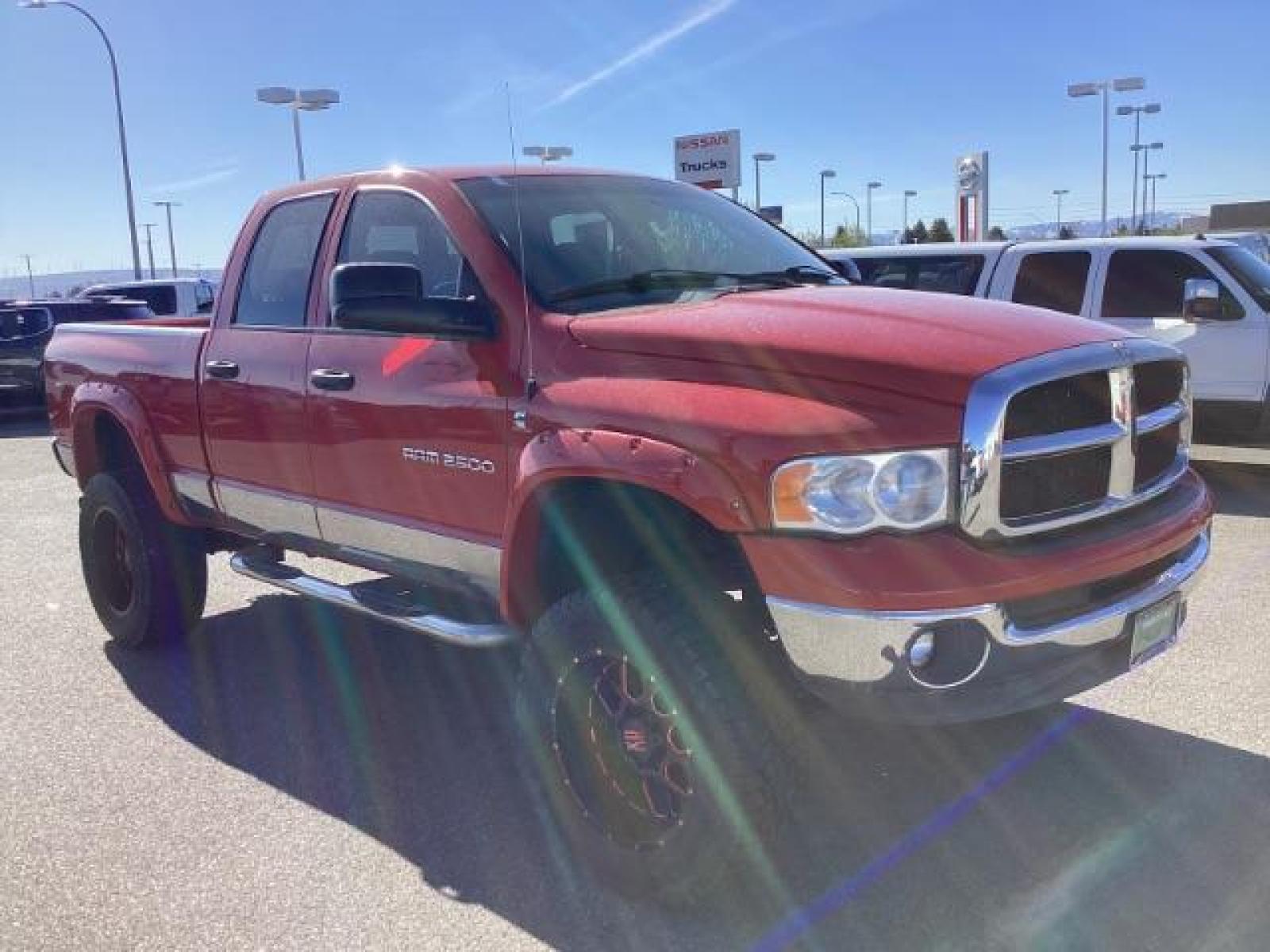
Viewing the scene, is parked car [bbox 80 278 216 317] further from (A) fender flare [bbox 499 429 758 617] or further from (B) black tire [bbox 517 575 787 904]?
(B) black tire [bbox 517 575 787 904]

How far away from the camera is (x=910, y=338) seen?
2.91 m

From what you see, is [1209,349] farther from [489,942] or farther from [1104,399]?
[489,942]

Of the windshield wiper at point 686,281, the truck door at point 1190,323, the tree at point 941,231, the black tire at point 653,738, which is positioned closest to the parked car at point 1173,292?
the truck door at point 1190,323

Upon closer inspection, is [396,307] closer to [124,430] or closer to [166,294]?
[124,430]

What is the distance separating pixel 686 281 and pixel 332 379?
1249 millimetres

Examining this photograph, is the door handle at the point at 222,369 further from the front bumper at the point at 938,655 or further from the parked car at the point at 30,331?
the parked car at the point at 30,331

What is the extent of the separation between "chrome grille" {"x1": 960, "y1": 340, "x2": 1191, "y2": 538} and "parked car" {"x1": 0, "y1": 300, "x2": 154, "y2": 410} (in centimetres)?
1432

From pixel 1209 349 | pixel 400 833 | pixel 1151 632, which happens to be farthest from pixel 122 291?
pixel 1151 632

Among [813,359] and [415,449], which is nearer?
[813,359]

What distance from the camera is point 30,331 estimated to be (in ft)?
51.8

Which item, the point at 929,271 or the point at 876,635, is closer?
the point at 876,635

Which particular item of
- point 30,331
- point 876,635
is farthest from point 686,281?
point 30,331

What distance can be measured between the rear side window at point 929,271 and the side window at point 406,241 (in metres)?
5.85

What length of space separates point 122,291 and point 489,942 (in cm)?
1878
